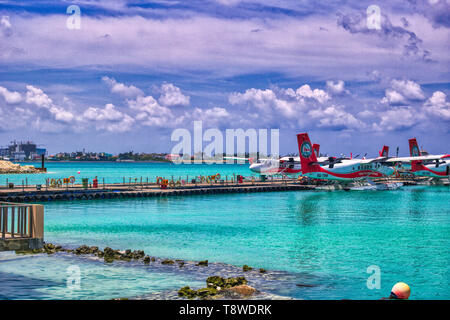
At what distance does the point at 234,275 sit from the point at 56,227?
19754mm

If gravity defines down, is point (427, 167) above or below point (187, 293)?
above

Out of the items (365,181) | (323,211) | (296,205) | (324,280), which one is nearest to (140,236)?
(324,280)

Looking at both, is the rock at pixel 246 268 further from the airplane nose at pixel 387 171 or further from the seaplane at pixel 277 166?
the seaplane at pixel 277 166

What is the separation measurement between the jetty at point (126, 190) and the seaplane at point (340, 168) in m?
3.36

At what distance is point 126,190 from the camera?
63750 mm

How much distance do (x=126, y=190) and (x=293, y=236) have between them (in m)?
35.5

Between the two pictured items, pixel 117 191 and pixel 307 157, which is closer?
pixel 117 191

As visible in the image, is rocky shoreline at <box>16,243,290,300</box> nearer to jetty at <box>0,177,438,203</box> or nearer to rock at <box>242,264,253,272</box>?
rock at <box>242,264,253,272</box>

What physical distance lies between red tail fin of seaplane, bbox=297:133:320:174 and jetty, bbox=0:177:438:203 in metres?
7.24

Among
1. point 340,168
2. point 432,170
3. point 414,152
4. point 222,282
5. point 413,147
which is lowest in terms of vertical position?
point 222,282

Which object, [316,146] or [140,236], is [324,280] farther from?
[316,146]

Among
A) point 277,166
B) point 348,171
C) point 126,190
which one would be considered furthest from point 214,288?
point 277,166

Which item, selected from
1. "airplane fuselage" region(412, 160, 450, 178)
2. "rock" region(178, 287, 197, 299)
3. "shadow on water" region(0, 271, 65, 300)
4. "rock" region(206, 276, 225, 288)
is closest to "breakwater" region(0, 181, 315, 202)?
"airplane fuselage" region(412, 160, 450, 178)

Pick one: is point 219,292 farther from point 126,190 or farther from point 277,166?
point 277,166
